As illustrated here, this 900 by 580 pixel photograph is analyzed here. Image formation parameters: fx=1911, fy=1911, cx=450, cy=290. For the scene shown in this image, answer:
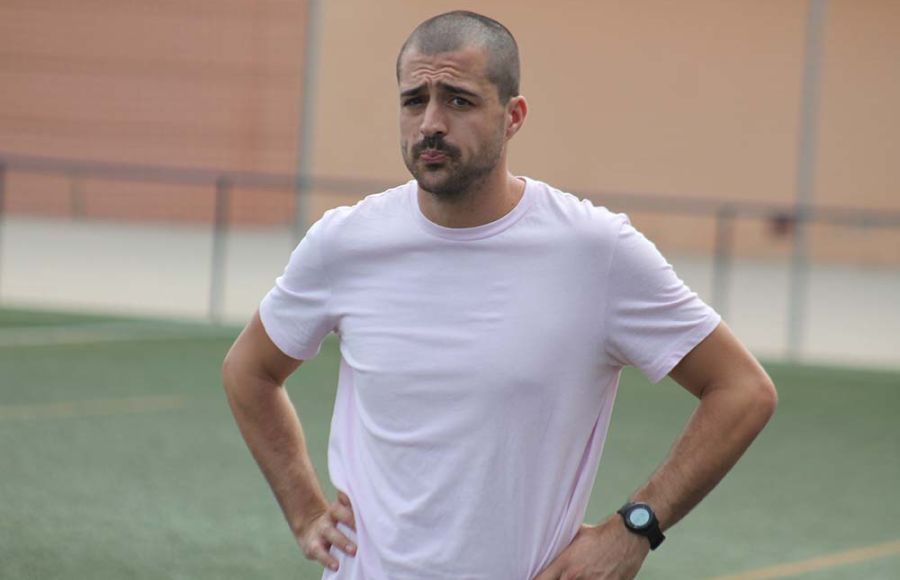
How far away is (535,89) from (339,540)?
103 ft

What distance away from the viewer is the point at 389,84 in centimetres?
3494

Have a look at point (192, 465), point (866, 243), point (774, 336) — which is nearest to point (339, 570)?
point (192, 465)

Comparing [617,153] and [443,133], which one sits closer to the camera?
[443,133]

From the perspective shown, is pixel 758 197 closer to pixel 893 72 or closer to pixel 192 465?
pixel 893 72

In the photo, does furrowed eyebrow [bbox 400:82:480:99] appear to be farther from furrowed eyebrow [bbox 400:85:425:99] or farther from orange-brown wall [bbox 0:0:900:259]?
orange-brown wall [bbox 0:0:900:259]

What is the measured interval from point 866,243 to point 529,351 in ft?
53.2

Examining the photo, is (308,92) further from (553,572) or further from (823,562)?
(553,572)

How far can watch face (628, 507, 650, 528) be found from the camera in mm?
3859

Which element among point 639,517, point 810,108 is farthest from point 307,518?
point 810,108

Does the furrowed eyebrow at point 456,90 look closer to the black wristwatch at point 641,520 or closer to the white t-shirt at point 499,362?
the white t-shirt at point 499,362

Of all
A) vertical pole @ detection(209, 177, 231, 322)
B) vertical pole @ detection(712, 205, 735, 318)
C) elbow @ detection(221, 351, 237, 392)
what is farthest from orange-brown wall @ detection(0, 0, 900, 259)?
elbow @ detection(221, 351, 237, 392)

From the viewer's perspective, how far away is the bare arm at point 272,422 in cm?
421

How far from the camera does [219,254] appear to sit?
18.8 m

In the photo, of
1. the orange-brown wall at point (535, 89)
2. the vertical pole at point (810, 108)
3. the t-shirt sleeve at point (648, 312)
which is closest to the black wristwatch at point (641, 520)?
the t-shirt sleeve at point (648, 312)
